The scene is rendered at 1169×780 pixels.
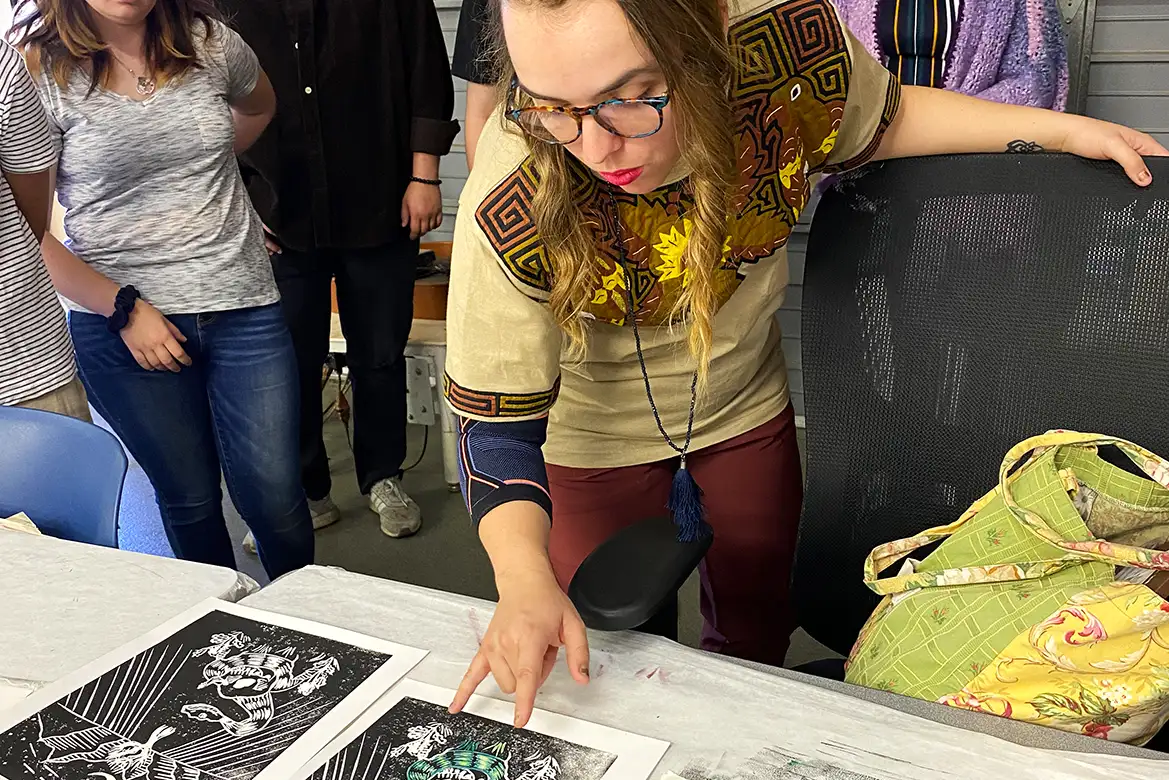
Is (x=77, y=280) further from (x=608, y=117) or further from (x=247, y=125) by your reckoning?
(x=608, y=117)

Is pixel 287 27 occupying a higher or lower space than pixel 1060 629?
higher

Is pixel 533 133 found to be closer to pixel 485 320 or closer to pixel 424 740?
pixel 485 320

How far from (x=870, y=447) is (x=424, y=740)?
58cm

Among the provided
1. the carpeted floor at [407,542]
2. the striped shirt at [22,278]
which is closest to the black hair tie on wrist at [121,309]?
the striped shirt at [22,278]

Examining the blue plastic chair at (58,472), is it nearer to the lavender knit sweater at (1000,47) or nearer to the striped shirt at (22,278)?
the striped shirt at (22,278)

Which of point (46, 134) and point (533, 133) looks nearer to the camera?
point (533, 133)

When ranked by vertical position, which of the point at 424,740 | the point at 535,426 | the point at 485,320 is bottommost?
the point at 424,740

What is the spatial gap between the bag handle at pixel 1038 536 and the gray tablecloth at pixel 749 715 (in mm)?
147

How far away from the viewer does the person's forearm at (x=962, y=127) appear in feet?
3.31

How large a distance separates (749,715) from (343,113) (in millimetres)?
1827

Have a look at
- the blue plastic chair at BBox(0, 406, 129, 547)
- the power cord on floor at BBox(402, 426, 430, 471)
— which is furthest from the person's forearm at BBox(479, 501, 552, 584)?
the power cord on floor at BBox(402, 426, 430, 471)

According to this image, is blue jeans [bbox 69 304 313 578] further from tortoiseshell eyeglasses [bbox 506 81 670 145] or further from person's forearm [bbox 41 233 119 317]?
tortoiseshell eyeglasses [bbox 506 81 670 145]

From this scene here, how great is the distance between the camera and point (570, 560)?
4.02 ft

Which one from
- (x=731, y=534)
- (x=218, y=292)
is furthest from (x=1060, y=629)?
(x=218, y=292)
